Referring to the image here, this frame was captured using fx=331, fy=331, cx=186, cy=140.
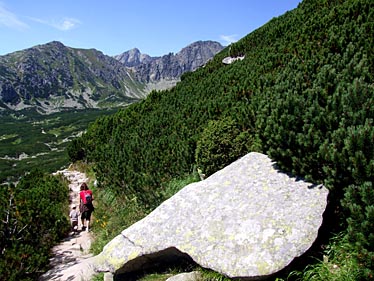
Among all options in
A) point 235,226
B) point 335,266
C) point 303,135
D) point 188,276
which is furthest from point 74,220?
point 335,266

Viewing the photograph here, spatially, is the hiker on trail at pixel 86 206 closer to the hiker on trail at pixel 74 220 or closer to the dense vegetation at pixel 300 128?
the hiker on trail at pixel 74 220

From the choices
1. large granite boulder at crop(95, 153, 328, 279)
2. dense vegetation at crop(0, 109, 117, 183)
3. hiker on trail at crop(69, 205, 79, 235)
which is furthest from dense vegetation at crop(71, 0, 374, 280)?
dense vegetation at crop(0, 109, 117, 183)

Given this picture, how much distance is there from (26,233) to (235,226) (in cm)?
749

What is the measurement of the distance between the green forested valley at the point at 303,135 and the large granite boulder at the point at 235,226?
345 mm

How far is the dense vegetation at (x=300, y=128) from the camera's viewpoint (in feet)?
14.3

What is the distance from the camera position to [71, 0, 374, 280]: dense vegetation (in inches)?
171

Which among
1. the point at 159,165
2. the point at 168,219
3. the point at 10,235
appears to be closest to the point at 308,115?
the point at 168,219

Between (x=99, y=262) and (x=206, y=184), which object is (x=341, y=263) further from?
(x=99, y=262)

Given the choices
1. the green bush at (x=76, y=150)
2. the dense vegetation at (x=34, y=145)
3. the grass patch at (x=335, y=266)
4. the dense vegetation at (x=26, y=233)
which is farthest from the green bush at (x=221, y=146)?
the dense vegetation at (x=34, y=145)

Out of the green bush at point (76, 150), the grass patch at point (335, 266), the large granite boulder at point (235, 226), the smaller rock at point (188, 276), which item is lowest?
the smaller rock at point (188, 276)

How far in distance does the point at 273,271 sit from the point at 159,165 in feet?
20.9

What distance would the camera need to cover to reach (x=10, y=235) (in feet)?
31.4

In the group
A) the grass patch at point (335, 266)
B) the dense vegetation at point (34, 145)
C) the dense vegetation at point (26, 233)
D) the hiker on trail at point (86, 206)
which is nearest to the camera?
the grass patch at point (335, 266)

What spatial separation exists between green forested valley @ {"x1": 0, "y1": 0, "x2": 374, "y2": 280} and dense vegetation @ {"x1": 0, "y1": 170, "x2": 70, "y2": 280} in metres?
1.75
